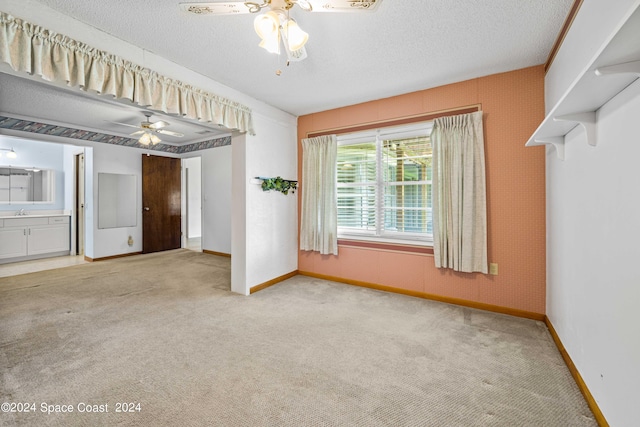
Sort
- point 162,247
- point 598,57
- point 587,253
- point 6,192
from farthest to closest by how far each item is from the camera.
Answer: point 162,247 → point 6,192 → point 587,253 → point 598,57

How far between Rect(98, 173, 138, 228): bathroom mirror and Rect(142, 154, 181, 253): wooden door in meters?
0.23

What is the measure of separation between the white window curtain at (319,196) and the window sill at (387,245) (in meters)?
0.19

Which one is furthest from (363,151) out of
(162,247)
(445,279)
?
(162,247)

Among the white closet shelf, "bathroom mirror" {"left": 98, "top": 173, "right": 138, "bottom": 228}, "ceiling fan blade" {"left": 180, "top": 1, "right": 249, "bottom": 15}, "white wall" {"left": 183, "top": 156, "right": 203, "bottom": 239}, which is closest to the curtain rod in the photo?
the white closet shelf

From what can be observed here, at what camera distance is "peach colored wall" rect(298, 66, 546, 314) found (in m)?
2.74

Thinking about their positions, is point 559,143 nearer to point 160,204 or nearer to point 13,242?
point 160,204

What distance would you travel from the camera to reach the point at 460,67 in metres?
2.78

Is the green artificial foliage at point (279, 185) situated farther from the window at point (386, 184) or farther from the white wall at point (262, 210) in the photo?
the window at point (386, 184)

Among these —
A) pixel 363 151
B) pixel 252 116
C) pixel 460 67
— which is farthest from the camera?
pixel 363 151

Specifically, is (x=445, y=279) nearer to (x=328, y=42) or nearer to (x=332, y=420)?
(x=332, y=420)

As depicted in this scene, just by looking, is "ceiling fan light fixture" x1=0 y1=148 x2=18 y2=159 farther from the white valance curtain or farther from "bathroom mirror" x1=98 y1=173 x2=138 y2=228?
the white valance curtain

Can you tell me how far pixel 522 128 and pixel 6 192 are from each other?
8.72 metres

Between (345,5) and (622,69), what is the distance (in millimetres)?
1303

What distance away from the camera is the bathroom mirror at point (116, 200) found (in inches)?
216
